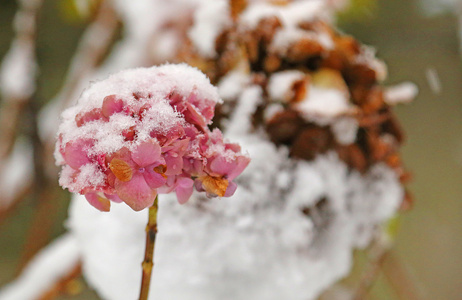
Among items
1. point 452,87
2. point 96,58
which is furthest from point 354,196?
point 452,87

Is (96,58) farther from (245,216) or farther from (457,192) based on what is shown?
(457,192)

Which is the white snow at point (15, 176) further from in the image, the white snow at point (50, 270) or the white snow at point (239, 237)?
the white snow at point (239, 237)

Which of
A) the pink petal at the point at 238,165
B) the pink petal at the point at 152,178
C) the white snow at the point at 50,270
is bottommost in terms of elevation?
the pink petal at the point at 238,165

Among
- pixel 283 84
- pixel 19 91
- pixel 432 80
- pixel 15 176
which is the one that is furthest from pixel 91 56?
pixel 432 80

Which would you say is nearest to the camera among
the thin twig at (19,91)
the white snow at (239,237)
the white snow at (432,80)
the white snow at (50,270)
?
the white snow at (239,237)

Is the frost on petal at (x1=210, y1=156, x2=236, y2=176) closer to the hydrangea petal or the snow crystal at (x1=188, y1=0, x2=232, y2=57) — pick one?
the hydrangea petal

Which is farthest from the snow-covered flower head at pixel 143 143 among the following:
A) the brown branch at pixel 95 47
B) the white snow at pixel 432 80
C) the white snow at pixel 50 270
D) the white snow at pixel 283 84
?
the white snow at pixel 432 80

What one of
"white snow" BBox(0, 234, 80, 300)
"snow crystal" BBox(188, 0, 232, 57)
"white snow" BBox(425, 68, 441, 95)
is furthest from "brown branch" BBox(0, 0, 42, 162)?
"white snow" BBox(425, 68, 441, 95)
